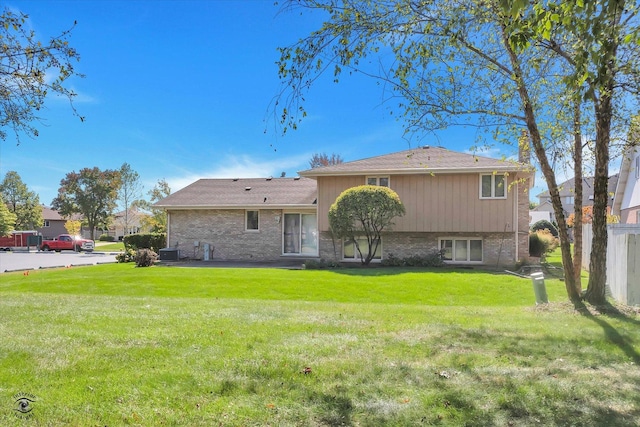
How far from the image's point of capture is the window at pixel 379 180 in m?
19.4

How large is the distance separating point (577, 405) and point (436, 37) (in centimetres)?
586

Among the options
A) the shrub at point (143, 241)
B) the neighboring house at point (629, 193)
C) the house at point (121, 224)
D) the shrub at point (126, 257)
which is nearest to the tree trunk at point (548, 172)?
the neighboring house at point (629, 193)

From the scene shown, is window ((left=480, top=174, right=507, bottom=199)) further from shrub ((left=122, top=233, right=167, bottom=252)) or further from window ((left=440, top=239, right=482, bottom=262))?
shrub ((left=122, top=233, right=167, bottom=252))

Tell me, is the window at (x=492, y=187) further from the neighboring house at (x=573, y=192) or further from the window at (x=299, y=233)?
the window at (x=299, y=233)

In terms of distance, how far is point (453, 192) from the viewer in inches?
727

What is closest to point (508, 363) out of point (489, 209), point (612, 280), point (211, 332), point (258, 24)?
point (211, 332)

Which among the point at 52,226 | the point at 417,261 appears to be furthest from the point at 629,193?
the point at 52,226

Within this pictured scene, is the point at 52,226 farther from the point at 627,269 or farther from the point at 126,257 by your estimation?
the point at 627,269

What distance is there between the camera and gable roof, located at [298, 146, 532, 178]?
58.3 ft

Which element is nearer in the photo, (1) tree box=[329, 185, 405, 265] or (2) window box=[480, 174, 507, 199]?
(1) tree box=[329, 185, 405, 265]

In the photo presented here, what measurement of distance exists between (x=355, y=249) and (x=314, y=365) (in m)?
15.5

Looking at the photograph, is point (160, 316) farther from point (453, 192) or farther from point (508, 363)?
point (453, 192)

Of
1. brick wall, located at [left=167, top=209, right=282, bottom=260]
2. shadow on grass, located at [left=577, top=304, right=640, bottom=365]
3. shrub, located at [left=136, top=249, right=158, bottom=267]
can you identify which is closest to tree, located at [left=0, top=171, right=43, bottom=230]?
brick wall, located at [left=167, top=209, right=282, bottom=260]

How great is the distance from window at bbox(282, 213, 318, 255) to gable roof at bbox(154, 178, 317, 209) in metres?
0.84
